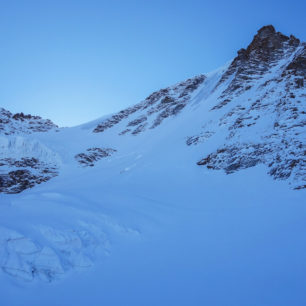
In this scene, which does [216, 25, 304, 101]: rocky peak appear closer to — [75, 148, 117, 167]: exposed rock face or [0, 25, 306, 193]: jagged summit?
[0, 25, 306, 193]: jagged summit

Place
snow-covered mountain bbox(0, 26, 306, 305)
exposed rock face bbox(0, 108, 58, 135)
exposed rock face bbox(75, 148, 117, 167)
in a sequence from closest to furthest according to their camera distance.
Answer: snow-covered mountain bbox(0, 26, 306, 305) < exposed rock face bbox(75, 148, 117, 167) < exposed rock face bbox(0, 108, 58, 135)

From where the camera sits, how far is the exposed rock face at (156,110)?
116ft

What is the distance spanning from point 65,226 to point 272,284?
5071 mm

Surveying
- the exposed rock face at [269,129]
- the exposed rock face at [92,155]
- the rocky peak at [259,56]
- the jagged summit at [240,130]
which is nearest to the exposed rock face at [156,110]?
the jagged summit at [240,130]

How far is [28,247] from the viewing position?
450 centimetres

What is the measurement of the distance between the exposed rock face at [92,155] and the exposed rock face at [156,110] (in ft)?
23.5

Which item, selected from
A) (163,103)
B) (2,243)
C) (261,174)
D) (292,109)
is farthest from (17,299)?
(163,103)

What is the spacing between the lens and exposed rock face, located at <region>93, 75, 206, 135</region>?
3544cm

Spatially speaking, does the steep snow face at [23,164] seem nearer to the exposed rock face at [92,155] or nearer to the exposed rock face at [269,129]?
the exposed rock face at [92,155]

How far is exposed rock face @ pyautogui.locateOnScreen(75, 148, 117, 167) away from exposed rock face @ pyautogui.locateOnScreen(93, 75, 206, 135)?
7.15 metres

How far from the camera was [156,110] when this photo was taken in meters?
41.4

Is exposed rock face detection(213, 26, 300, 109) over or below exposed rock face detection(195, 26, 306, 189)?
over

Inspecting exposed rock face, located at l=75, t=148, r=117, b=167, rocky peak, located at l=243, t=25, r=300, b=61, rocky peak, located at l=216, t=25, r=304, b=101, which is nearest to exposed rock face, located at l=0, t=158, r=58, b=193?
exposed rock face, located at l=75, t=148, r=117, b=167

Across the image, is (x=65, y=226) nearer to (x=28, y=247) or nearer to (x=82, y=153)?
(x=28, y=247)
